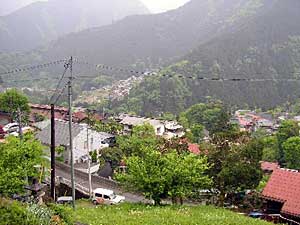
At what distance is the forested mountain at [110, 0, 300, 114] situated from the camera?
94938mm

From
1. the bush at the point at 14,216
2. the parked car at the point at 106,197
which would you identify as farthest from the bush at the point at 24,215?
the parked car at the point at 106,197

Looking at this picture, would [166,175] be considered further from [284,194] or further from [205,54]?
[205,54]

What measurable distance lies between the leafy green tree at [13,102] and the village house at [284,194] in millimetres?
33118

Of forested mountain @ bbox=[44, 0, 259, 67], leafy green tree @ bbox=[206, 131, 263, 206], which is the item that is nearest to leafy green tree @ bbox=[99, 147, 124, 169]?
leafy green tree @ bbox=[206, 131, 263, 206]

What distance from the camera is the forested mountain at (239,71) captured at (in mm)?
94938

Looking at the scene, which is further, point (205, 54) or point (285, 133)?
point (205, 54)

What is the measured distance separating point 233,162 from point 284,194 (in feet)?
10.0

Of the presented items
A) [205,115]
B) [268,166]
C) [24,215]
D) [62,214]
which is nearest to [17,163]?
[62,214]

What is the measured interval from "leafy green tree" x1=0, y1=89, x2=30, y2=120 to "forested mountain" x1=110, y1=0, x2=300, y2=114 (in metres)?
42.8

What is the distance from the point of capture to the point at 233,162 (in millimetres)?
21797

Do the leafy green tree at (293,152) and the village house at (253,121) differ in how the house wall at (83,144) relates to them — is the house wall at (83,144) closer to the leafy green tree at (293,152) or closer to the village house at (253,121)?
the leafy green tree at (293,152)

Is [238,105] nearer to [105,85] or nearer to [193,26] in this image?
[105,85]

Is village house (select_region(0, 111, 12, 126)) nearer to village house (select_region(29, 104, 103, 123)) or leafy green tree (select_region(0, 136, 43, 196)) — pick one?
village house (select_region(29, 104, 103, 123))

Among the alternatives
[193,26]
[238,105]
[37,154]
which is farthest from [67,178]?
[193,26]
